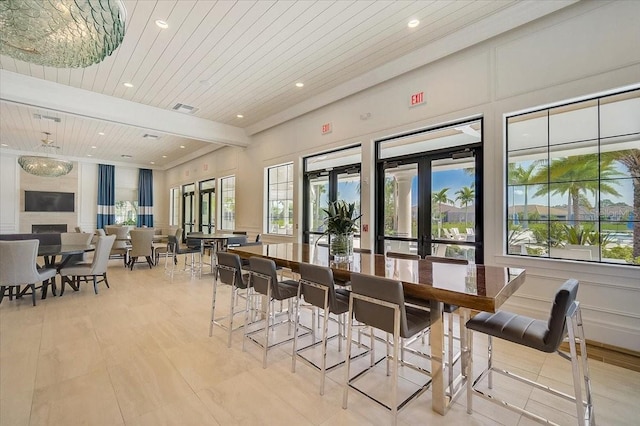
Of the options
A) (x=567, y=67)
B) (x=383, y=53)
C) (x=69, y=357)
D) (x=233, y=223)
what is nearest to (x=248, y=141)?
(x=233, y=223)

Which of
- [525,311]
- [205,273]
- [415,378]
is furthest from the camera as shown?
[205,273]

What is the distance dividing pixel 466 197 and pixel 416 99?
1.52 m

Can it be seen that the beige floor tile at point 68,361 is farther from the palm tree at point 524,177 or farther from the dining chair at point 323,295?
the palm tree at point 524,177

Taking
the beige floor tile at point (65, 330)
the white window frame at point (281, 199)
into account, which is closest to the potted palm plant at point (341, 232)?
the beige floor tile at point (65, 330)

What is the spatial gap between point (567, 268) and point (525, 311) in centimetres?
63

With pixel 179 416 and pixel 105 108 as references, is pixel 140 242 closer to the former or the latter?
pixel 105 108

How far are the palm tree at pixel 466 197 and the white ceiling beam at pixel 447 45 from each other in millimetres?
1727

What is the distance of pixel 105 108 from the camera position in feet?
17.4

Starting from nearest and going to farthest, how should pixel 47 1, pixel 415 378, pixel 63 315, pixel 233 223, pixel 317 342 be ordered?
pixel 47 1 → pixel 415 378 → pixel 317 342 → pixel 63 315 → pixel 233 223

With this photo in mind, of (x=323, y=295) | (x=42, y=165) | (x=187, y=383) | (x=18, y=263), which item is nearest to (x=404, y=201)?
(x=323, y=295)

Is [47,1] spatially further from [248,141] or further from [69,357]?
Result: [248,141]

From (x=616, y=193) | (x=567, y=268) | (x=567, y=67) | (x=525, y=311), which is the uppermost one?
(x=567, y=67)

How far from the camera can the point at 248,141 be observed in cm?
746

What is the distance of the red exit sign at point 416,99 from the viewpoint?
13.2 feet
